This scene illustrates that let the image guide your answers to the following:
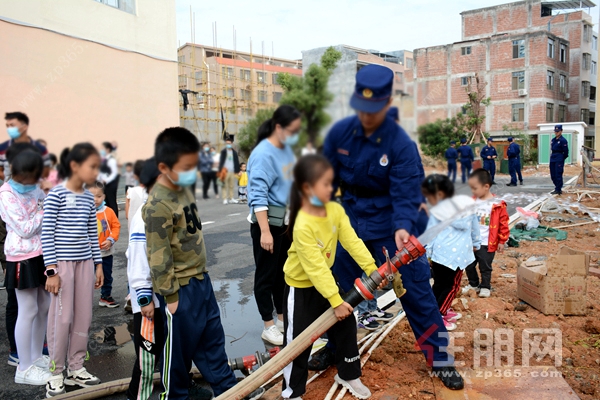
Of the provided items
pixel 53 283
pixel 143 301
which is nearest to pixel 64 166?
pixel 143 301

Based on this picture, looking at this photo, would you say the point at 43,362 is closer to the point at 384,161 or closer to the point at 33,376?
the point at 33,376

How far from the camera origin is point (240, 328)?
14.4 ft

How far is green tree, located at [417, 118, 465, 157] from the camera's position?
181 centimetres

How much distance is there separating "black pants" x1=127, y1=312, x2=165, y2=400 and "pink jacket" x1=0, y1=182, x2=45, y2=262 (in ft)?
3.32

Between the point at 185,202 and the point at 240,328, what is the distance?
2.26 m

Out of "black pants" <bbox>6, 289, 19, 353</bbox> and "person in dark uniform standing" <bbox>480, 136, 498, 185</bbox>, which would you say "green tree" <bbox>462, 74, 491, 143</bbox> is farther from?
"black pants" <bbox>6, 289, 19, 353</bbox>

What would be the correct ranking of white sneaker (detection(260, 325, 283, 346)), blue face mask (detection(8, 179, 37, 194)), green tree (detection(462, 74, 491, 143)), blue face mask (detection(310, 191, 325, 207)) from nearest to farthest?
blue face mask (detection(310, 191, 325, 207)), green tree (detection(462, 74, 491, 143)), blue face mask (detection(8, 179, 37, 194)), white sneaker (detection(260, 325, 283, 346))

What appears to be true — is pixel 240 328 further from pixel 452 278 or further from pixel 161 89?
pixel 161 89

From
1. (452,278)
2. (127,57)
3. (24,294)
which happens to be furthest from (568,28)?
(24,294)

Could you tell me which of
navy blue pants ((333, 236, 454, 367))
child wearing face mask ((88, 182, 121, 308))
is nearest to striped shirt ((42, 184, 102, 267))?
child wearing face mask ((88, 182, 121, 308))

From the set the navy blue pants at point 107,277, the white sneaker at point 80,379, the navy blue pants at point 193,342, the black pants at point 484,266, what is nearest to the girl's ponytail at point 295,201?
the navy blue pants at point 193,342

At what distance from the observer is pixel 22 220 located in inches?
122

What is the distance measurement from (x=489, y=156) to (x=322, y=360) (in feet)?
5.57

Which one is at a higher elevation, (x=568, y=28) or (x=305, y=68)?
(x=568, y=28)
